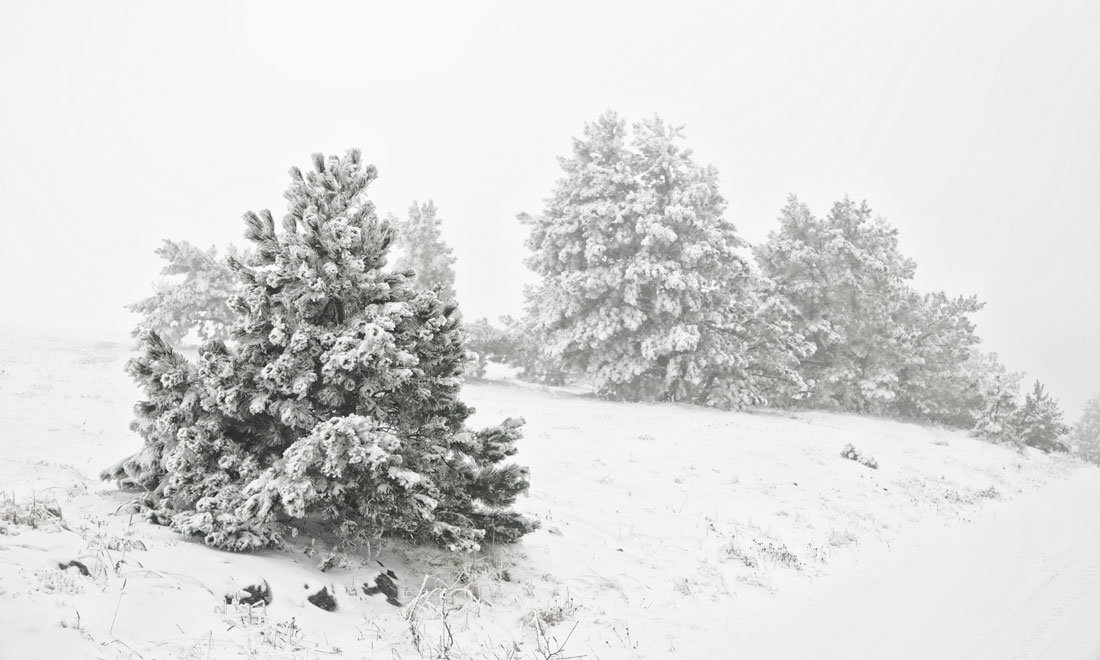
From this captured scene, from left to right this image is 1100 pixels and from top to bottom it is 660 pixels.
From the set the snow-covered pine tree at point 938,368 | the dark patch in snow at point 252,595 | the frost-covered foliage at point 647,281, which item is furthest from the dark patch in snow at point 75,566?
the snow-covered pine tree at point 938,368

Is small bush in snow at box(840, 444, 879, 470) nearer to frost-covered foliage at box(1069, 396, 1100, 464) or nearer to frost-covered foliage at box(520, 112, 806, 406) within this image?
frost-covered foliage at box(520, 112, 806, 406)

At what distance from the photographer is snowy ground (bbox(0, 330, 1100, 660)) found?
4496 millimetres

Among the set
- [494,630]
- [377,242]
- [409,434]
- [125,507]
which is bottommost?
[494,630]

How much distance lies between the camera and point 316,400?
6.13 m

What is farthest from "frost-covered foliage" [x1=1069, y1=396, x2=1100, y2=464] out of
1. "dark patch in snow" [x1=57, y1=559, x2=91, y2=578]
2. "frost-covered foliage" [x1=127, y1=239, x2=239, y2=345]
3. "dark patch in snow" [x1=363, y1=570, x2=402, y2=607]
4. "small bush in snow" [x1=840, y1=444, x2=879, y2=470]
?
"dark patch in snow" [x1=57, y1=559, x2=91, y2=578]

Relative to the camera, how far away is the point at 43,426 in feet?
35.5

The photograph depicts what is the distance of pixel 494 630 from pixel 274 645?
192cm

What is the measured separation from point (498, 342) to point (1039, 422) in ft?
82.4

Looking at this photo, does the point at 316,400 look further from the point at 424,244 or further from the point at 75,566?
the point at 424,244

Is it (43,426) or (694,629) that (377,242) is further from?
(43,426)

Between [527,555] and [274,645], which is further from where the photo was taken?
[527,555]

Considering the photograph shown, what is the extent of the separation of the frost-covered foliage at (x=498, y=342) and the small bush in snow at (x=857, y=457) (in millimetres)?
15630

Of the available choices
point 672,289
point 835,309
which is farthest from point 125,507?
point 835,309

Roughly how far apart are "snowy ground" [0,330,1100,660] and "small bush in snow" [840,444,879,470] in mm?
819
